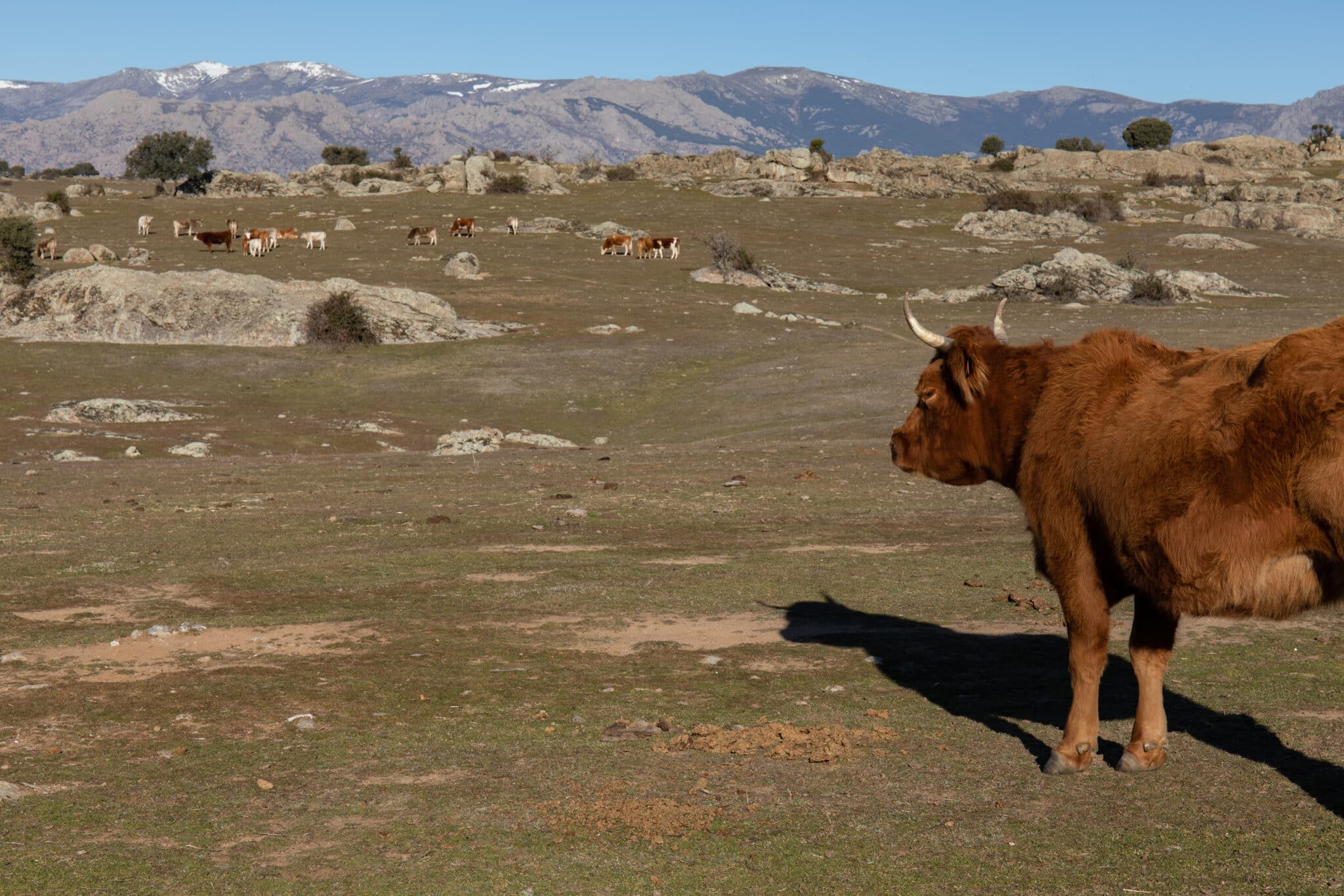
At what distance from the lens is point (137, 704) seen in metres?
8.89

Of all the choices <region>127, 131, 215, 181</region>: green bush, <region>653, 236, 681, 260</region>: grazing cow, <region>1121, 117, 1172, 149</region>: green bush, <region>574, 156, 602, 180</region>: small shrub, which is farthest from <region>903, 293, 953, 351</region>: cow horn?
<region>1121, 117, 1172, 149</region>: green bush

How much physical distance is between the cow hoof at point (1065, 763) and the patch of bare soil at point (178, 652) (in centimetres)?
580

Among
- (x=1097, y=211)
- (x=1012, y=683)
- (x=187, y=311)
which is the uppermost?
(x=1097, y=211)

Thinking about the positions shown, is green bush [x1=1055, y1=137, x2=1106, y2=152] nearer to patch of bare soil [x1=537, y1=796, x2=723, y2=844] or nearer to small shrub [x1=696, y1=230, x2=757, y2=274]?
small shrub [x1=696, y1=230, x2=757, y2=274]

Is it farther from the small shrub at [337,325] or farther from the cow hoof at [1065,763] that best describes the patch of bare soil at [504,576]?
the small shrub at [337,325]

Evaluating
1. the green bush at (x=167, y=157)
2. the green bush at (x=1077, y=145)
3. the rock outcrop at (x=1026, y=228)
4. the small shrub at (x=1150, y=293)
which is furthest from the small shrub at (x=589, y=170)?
the small shrub at (x=1150, y=293)

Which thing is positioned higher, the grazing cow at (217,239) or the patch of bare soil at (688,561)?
the grazing cow at (217,239)

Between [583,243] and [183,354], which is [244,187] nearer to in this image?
[583,243]

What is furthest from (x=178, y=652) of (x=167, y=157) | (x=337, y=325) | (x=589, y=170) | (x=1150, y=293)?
(x=167, y=157)

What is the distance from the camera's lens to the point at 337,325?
4084cm

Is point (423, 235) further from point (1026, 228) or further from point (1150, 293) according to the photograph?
point (1150, 293)

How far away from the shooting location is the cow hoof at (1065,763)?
724cm

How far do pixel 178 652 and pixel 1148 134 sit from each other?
15123cm

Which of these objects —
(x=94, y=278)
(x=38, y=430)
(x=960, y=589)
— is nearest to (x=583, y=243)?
(x=94, y=278)
